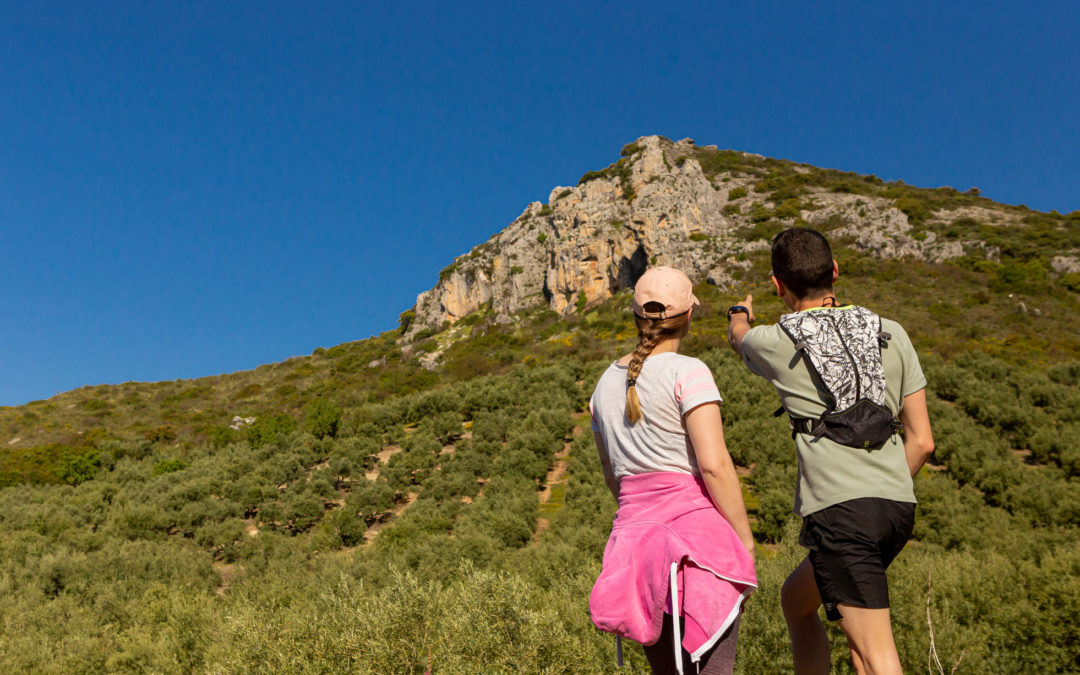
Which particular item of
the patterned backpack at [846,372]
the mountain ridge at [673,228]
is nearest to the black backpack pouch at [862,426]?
the patterned backpack at [846,372]

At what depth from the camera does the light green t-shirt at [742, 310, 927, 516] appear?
174 cm

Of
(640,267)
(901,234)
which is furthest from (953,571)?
(901,234)

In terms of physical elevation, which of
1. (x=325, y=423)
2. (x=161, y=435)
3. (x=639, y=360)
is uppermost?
(x=161, y=435)

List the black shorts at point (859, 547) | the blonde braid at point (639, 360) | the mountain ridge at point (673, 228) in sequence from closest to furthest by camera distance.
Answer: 1. the black shorts at point (859, 547)
2. the blonde braid at point (639, 360)
3. the mountain ridge at point (673, 228)

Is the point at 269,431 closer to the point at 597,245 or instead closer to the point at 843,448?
the point at 843,448

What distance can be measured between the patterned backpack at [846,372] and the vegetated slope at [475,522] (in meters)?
3.96

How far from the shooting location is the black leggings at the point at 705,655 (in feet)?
5.37

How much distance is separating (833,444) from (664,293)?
0.75 metres

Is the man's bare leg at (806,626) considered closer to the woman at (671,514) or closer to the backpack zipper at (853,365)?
the woman at (671,514)

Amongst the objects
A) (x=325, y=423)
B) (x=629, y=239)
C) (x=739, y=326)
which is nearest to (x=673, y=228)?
(x=629, y=239)

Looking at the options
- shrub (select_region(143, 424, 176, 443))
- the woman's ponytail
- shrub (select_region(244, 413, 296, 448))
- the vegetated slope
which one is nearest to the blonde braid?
the woman's ponytail

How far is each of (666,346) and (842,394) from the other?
0.59 metres

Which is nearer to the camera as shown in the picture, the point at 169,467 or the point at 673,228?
the point at 169,467

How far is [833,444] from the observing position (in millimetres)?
1779
